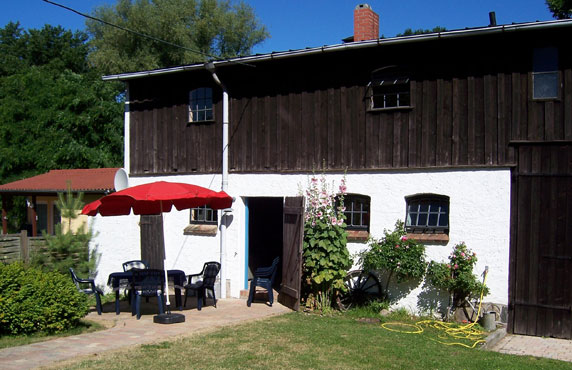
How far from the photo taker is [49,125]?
2684 centimetres

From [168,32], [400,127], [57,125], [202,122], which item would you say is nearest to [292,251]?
[400,127]

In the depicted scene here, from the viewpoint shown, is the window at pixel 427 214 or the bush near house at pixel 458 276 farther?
the window at pixel 427 214

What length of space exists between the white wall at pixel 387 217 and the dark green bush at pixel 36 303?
441 centimetres

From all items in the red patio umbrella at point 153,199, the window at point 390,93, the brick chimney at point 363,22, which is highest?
the brick chimney at point 363,22

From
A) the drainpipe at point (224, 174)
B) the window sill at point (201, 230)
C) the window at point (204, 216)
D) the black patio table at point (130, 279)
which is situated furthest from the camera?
the window at point (204, 216)

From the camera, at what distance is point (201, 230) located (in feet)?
45.6

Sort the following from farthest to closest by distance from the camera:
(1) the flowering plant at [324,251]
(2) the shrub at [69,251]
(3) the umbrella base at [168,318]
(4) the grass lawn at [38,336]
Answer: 1. (2) the shrub at [69,251]
2. (1) the flowering plant at [324,251]
3. (3) the umbrella base at [168,318]
4. (4) the grass lawn at [38,336]

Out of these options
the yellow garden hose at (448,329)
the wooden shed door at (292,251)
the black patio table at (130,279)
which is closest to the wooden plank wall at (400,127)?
the wooden shed door at (292,251)

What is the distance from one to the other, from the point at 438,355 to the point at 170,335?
4.15m

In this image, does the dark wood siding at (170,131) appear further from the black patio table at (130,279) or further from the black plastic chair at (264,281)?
the black plastic chair at (264,281)

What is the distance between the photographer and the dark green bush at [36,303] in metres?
9.03

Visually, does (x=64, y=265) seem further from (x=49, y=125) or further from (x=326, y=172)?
(x=49, y=125)

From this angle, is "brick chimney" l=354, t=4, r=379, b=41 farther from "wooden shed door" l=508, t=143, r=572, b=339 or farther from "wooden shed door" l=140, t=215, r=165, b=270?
"wooden shed door" l=140, t=215, r=165, b=270

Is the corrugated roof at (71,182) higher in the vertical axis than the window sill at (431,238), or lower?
higher
